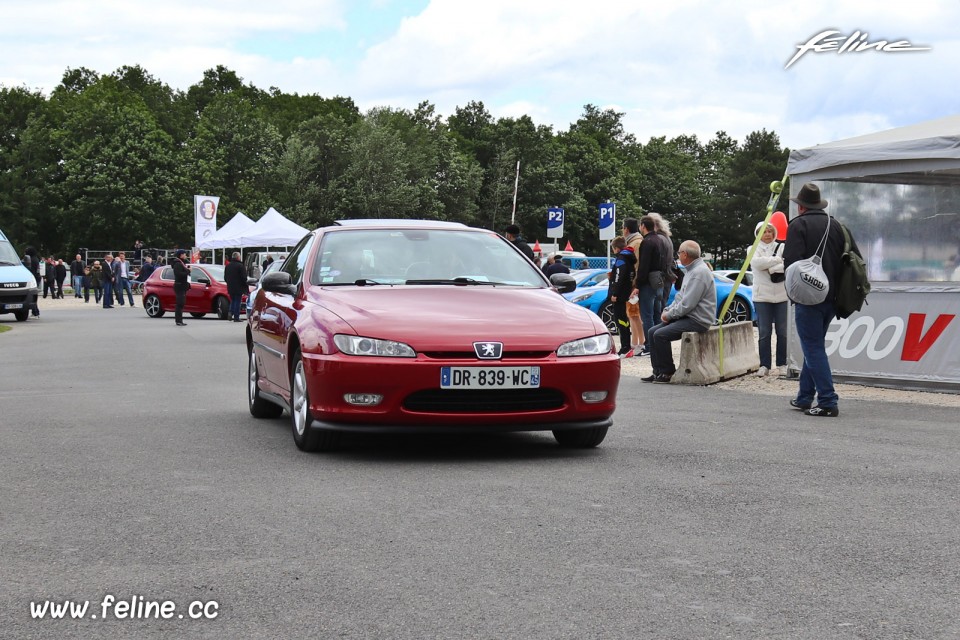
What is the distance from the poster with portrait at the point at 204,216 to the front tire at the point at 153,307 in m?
9.38

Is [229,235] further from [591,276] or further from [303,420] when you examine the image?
[303,420]

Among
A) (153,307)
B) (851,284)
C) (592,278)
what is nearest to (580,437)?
(851,284)

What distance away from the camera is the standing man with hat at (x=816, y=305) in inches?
419

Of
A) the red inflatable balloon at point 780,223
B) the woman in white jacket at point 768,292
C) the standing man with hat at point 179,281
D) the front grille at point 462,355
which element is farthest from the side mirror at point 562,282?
the standing man with hat at point 179,281

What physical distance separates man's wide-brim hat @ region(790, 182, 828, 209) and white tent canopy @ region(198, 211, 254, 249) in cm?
3054

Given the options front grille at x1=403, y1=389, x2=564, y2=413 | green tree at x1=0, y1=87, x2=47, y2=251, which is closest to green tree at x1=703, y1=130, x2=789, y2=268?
green tree at x1=0, y1=87, x2=47, y2=251

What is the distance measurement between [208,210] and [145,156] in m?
36.9

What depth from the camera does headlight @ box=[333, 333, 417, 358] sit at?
7.47 m

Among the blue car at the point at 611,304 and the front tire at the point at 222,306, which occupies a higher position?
the blue car at the point at 611,304

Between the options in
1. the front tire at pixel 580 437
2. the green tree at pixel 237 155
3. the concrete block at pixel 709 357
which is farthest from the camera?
the green tree at pixel 237 155

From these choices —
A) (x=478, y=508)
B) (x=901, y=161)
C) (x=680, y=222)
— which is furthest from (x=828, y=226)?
(x=680, y=222)

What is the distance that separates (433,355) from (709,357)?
706cm

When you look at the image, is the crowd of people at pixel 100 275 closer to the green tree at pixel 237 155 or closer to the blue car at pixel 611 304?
the blue car at pixel 611 304

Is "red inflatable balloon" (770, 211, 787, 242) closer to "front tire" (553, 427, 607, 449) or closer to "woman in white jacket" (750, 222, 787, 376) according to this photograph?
"woman in white jacket" (750, 222, 787, 376)
